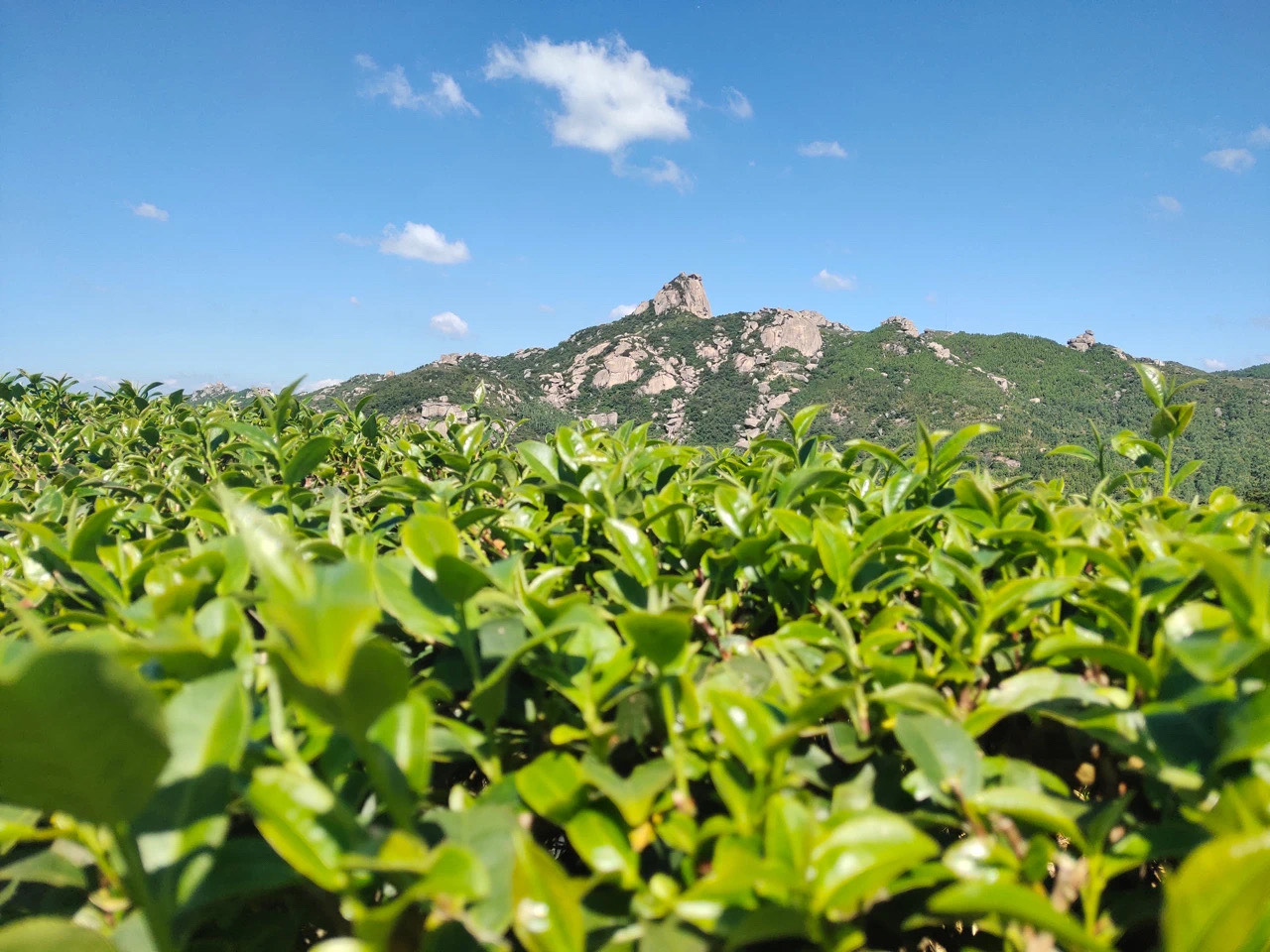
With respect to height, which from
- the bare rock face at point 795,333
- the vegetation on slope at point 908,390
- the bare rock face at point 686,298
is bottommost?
the vegetation on slope at point 908,390

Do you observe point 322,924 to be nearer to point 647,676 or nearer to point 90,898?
point 90,898

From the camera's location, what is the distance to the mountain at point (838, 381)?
96062 millimetres

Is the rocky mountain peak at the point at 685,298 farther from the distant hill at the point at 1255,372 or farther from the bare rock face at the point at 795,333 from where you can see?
the distant hill at the point at 1255,372

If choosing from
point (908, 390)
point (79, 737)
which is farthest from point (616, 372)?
point (79, 737)

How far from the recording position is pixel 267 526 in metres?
0.90

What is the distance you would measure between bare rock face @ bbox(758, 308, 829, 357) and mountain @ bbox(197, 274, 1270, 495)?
29cm

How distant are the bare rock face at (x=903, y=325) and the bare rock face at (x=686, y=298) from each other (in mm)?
36973

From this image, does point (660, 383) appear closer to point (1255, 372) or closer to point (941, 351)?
point (941, 351)

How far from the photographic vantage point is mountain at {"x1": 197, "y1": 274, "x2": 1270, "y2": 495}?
96062 mm

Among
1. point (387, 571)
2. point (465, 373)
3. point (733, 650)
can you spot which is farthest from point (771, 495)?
point (465, 373)

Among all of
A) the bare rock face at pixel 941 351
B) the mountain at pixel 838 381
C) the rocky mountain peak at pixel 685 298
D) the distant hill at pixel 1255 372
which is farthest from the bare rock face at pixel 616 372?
the distant hill at pixel 1255 372

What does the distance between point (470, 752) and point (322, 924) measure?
1.33 feet

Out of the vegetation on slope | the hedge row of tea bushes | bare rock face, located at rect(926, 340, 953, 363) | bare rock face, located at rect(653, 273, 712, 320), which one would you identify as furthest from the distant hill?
the hedge row of tea bushes

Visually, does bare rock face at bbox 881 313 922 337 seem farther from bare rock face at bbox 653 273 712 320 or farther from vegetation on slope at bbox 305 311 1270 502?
bare rock face at bbox 653 273 712 320
